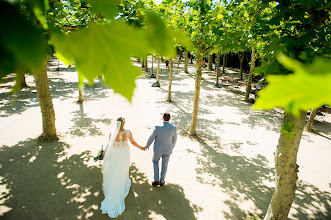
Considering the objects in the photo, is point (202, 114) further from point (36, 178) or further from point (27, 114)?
point (27, 114)

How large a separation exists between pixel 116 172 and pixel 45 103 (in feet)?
14.1

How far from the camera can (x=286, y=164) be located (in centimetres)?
332

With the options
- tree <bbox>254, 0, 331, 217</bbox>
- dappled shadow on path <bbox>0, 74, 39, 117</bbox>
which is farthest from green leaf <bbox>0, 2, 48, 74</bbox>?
dappled shadow on path <bbox>0, 74, 39, 117</bbox>

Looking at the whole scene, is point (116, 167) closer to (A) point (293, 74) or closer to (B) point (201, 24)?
(A) point (293, 74)

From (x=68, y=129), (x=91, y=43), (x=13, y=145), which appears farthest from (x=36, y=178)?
(x=91, y=43)

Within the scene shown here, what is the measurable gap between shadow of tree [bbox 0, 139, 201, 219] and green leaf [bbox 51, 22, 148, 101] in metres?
4.16

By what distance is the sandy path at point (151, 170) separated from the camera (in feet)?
14.0

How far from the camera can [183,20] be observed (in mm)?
7211

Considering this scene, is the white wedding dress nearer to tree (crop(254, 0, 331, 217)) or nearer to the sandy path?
the sandy path

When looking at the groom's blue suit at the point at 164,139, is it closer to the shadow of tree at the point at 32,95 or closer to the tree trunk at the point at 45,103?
the tree trunk at the point at 45,103

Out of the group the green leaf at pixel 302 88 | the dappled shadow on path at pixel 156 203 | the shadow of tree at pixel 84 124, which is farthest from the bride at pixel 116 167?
the green leaf at pixel 302 88

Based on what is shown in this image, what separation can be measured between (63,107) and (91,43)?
38.8 ft

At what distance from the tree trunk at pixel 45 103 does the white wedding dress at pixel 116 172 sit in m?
3.88

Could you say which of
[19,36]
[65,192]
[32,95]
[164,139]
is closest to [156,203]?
[164,139]
